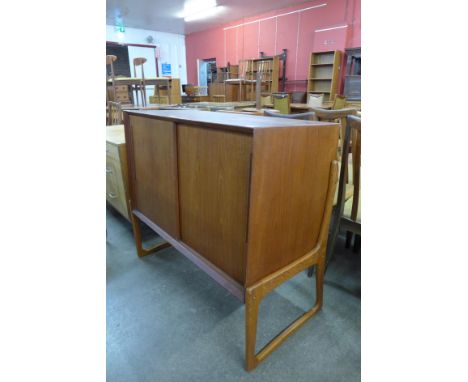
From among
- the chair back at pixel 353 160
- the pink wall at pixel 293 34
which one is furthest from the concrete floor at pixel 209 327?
the pink wall at pixel 293 34

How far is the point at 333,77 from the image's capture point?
5.93 metres

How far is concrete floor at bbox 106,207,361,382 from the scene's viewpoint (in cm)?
109

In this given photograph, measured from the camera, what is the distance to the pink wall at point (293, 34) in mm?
5719

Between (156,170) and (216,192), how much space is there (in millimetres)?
485

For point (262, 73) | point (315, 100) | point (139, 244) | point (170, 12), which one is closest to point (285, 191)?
point (139, 244)

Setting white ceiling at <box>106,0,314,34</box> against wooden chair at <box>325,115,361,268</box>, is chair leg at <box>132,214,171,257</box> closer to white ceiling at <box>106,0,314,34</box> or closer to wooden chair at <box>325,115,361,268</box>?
wooden chair at <box>325,115,361,268</box>

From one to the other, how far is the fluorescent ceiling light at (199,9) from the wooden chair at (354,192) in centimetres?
669

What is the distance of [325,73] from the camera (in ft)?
20.6

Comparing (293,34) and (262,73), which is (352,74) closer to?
(293,34)

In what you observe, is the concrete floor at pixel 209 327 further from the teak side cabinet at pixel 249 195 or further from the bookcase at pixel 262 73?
the bookcase at pixel 262 73

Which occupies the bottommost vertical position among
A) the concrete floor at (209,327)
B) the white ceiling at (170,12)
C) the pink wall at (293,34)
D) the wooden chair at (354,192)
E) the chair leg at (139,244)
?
the concrete floor at (209,327)
